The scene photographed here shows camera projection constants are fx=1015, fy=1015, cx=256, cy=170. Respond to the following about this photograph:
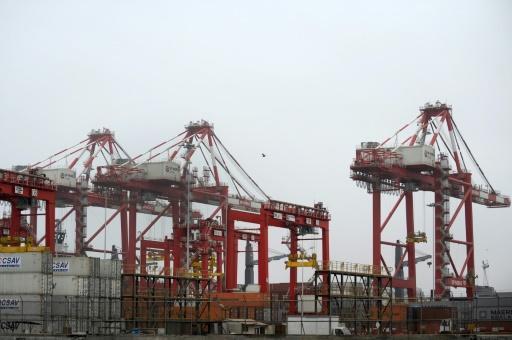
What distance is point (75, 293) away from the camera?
7631 centimetres

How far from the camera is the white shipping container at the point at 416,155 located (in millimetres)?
124812

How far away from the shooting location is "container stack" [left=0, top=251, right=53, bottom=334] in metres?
73.5

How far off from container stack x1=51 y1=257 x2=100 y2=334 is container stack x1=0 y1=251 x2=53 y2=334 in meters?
0.95

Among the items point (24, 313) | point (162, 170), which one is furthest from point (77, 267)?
point (162, 170)

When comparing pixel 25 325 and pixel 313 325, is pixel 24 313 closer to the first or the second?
pixel 25 325

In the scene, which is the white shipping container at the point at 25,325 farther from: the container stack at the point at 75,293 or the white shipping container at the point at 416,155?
the white shipping container at the point at 416,155

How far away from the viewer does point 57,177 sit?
145 m

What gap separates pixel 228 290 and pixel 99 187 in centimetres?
3355

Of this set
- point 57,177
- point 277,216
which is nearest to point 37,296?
point 277,216

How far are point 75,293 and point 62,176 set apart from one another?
70989 millimetres

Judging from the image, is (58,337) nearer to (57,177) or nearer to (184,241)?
(184,241)

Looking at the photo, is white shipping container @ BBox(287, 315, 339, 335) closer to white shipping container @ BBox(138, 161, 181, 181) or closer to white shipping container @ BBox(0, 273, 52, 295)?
white shipping container @ BBox(0, 273, 52, 295)

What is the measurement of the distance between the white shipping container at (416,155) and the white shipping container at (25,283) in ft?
201

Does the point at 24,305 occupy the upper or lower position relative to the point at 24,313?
upper
